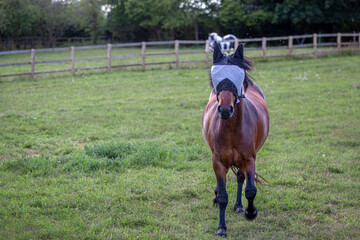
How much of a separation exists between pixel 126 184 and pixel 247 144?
7.57 feet

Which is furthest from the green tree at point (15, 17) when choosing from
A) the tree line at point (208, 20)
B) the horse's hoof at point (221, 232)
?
the horse's hoof at point (221, 232)

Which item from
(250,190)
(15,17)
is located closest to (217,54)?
(250,190)

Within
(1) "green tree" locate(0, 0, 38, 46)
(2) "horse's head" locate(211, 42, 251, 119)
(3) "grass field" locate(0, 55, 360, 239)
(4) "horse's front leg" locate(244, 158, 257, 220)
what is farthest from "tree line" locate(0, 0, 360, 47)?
(4) "horse's front leg" locate(244, 158, 257, 220)

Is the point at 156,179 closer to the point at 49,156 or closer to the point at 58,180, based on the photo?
the point at 58,180

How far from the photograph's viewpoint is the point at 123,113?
33.5 feet

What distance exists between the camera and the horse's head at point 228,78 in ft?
12.1

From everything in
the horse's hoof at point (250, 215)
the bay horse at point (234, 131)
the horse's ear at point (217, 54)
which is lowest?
the horse's hoof at point (250, 215)

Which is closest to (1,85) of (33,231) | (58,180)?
(58,180)

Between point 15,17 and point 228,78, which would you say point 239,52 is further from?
point 15,17

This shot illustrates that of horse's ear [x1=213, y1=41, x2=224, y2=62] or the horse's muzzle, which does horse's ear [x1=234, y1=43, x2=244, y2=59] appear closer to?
horse's ear [x1=213, y1=41, x2=224, y2=62]

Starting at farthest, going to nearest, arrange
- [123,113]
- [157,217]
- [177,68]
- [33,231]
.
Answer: [177,68]
[123,113]
[157,217]
[33,231]

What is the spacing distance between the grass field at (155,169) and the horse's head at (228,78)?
165 centimetres

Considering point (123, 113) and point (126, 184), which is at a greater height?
point (123, 113)

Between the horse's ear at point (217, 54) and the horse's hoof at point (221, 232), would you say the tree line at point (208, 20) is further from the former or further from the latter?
the horse's hoof at point (221, 232)
